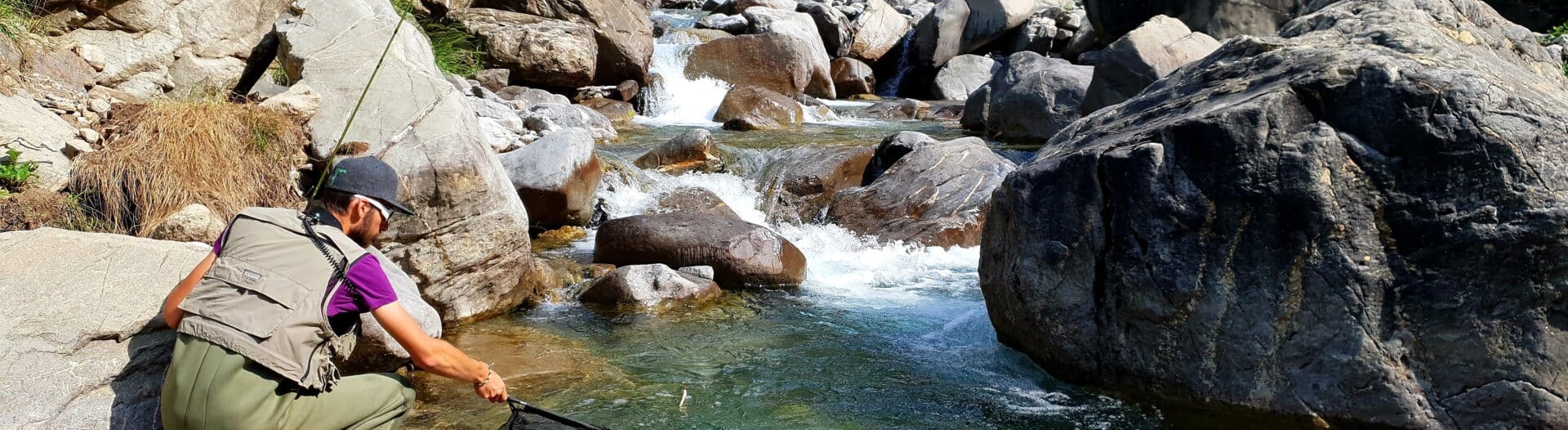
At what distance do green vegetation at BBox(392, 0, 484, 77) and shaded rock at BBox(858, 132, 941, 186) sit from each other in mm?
5715

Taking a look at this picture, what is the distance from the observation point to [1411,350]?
4090 mm

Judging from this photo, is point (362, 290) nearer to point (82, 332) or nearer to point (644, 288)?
point (82, 332)

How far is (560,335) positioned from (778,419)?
1.99 m

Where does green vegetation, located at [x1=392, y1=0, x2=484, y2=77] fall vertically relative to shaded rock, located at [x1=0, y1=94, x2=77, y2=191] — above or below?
below

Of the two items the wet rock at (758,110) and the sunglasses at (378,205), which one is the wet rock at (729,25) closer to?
the wet rock at (758,110)

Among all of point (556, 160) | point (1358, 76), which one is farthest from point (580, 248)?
point (1358, 76)

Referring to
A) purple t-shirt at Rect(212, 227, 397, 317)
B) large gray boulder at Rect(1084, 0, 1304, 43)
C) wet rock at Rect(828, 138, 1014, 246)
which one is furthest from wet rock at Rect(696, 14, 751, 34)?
purple t-shirt at Rect(212, 227, 397, 317)

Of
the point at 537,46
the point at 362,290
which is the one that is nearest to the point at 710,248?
the point at 362,290

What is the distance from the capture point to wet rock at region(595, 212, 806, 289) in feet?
26.6

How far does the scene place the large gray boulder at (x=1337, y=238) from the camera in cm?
393

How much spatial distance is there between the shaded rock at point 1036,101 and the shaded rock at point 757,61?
4.48 metres

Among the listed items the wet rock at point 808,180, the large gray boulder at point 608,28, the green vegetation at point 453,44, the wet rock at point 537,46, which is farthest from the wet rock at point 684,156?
the large gray boulder at point 608,28

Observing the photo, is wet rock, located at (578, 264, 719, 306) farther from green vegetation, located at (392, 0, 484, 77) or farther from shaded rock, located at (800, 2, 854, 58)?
shaded rock, located at (800, 2, 854, 58)

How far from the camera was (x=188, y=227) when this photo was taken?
17.0ft
